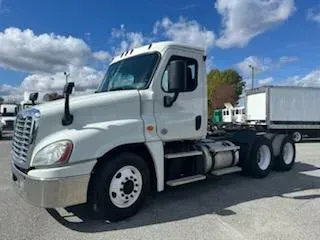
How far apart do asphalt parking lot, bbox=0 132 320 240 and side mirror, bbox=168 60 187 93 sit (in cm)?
206

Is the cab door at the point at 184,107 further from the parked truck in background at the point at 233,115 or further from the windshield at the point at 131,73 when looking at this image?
the parked truck in background at the point at 233,115

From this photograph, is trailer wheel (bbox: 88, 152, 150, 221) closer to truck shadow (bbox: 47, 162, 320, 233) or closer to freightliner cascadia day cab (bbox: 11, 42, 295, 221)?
freightliner cascadia day cab (bbox: 11, 42, 295, 221)

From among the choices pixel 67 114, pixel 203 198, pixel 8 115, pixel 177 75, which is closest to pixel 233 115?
pixel 8 115

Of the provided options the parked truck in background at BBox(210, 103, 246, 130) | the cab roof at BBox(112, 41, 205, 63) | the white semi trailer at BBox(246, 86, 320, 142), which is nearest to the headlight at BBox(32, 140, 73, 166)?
the cab roof at BBox(112, 41, 205, 63)

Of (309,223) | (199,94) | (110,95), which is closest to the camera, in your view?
(309,223)

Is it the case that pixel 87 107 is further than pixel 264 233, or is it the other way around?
pixel 87 107

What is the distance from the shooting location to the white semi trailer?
21.5 m

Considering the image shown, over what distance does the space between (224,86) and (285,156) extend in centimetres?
4320

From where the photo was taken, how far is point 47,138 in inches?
191

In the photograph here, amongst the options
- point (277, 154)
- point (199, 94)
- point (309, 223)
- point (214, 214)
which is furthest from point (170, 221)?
point (277, 154)

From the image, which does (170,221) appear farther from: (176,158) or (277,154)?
(277,154)

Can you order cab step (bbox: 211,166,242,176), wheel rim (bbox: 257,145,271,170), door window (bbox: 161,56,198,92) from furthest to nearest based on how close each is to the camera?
wheel rim (bbox: 257,145,271,170), cab step (bbox: 211,166,242,176), door window (bbox: 161,56,198,92)

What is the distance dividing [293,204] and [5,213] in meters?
4.88

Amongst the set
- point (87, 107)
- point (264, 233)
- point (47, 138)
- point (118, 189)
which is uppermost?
point (87, 107)
